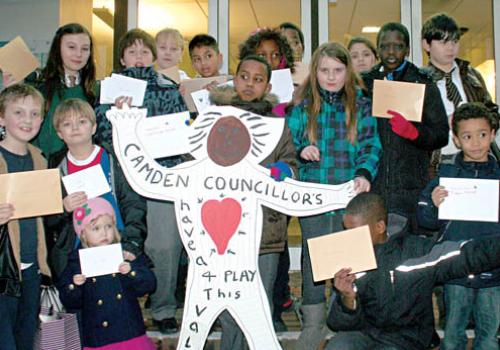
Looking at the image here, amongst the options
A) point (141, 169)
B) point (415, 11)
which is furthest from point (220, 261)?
point (415, 11)

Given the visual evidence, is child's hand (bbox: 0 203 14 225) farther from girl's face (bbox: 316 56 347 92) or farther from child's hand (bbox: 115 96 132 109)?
girl's face (bbox: 316 56 347 92)

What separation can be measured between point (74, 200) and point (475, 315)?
227 cm

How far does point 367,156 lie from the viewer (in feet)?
10.2

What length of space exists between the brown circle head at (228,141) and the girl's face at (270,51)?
1083 millimetres

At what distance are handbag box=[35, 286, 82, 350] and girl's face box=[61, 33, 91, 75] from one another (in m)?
1.46

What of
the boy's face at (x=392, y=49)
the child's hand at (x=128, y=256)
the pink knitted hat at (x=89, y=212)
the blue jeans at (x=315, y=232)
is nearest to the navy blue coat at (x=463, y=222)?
the blue jeans at (x=315, y=232)

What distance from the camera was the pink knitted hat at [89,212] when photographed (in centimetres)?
302

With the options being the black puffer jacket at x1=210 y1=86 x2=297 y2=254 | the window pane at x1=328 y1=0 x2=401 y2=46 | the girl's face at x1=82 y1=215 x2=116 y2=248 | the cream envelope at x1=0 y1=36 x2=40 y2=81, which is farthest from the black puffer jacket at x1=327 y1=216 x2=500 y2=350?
the window pane at x1=328 y1=0 x2=401 y2=46

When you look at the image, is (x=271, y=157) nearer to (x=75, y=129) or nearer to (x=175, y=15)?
(x=75, y=129)

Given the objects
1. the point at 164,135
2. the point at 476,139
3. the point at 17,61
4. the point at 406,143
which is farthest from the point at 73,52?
the point at 476,139

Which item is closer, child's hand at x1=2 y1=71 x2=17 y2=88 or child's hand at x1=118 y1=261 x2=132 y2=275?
child's hand at x1=118 y1=261 x2=132 y2=275

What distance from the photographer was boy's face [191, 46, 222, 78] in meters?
4.26

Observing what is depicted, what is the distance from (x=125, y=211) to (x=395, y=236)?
58.4 inches

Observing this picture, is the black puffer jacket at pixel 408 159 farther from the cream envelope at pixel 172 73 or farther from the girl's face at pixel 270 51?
the cream envelope at pixel 172 73
